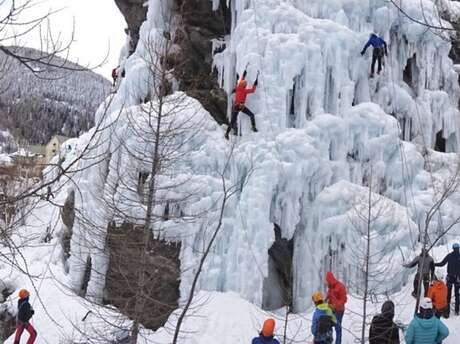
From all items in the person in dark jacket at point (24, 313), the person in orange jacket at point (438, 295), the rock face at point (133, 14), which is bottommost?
the person in dark jacket at point (24, 313)

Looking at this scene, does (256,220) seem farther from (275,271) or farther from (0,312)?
(0,312)

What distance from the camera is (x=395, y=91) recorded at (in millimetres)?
13719

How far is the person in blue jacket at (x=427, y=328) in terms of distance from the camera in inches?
254

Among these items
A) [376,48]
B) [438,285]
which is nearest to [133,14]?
[376,48]

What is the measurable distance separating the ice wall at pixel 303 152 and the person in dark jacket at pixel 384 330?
344 cm

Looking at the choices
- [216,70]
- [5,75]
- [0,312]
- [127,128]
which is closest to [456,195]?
[216,70]

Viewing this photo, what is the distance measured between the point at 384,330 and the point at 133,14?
14.9 metres

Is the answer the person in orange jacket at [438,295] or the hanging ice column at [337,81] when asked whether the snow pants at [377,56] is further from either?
the person in orange jacket at [438,295]

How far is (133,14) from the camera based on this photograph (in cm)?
1838

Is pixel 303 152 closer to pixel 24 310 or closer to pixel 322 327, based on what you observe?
pixel 322 327

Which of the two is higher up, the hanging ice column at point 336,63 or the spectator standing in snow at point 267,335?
the hanging ice column at point 336,63

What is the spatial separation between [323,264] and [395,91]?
5525 mm

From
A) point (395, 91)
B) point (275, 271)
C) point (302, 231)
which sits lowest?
point (275, 271)

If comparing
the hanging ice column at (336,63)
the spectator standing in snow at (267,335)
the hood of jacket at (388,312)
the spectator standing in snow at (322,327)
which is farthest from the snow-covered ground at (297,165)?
the spectator standing in snow at (267,335)
